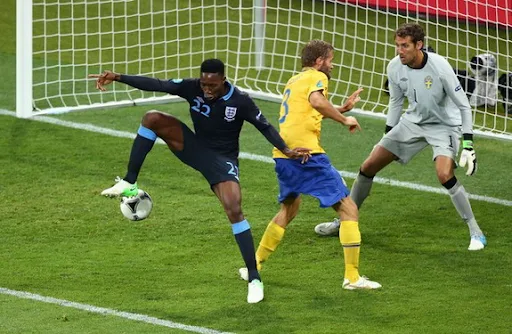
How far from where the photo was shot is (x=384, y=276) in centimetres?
977

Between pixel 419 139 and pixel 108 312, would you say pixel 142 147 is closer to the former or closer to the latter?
pixel 108 312

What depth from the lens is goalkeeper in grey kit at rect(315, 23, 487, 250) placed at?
33.5 feet

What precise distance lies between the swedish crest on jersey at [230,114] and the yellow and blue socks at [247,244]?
0.74 metres

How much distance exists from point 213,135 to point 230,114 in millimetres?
254

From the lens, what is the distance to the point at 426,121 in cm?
1059

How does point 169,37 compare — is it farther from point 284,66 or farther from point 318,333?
point 318,333

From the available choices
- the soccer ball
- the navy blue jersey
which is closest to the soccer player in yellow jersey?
the navy blue jersey

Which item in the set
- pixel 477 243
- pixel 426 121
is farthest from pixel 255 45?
pixel 477 243

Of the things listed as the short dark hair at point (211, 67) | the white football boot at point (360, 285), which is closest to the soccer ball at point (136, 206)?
the short dark hair at point (211, 67)

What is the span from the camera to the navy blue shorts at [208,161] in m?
9.23

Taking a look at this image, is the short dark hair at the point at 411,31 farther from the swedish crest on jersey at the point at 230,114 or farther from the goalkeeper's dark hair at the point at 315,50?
the swedish crest on jersey at the point at 230,114

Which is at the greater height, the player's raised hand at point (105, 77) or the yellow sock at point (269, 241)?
the player's raised hand at point (105, 77)

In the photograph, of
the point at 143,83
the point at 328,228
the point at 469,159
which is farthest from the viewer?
the point at 328,228

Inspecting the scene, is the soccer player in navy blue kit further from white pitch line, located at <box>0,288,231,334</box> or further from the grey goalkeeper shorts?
the grey goalkeeper shorts
